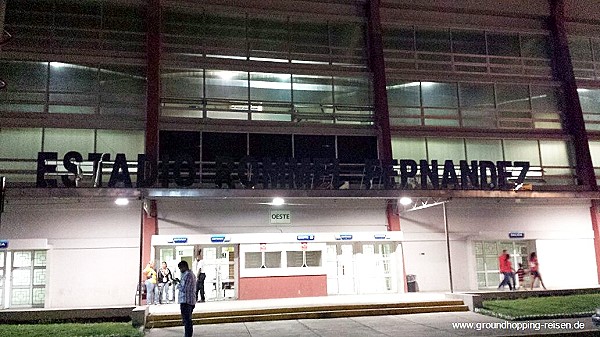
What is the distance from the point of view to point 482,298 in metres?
15.9

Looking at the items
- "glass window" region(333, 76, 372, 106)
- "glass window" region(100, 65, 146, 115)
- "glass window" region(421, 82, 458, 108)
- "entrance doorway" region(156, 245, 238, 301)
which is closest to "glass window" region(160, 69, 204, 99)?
"glass window" region(100, 65, 146, 115)

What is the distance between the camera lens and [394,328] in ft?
42.5

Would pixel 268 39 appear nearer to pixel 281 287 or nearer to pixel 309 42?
pixel 309 42

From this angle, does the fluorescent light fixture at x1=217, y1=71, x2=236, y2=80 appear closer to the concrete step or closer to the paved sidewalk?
the concrete step

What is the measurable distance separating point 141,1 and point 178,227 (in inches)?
353

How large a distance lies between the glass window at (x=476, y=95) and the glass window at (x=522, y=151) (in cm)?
181

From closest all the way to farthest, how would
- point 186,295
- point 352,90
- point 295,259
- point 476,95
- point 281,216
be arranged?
point 186,295
point 295,259
point 281,216
point 352,90
point 476,95

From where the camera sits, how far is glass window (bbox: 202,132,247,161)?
67.0ft

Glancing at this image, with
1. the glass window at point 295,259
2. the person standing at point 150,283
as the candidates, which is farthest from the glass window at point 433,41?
the person standing at point 150,283

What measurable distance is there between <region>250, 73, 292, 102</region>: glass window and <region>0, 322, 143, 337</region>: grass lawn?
11.0m

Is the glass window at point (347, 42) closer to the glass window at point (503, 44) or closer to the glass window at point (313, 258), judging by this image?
the glass window at point (503, 44)

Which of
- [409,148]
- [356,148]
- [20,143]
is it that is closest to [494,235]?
[409,148]

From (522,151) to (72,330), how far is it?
18465mm

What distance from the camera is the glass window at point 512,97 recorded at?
23656 mm
